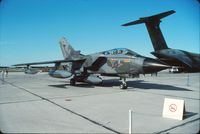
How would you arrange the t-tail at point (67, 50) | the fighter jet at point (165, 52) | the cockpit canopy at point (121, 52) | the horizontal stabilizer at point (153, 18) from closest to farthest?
the fighter jet at point (165, 52) → the cockpit canopy at point (121, 52) → the horizontal stabilizer at point (153, 18) → the t-tail at point (67, 50)

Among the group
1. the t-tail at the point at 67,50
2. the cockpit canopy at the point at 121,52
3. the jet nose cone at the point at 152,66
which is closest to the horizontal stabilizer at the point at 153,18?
the cockpit canopy at the point at 121,52

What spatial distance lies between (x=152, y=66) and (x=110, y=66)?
3.44 m

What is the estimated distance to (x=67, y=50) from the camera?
1984 cm

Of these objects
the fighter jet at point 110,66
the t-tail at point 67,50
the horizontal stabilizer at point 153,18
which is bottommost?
the fighter jet at point 110,66

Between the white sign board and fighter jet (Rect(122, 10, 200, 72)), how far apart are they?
429cm

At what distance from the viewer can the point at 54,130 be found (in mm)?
4477

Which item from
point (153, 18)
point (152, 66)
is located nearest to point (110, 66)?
point (152, 66)

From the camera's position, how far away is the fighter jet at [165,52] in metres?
9.66

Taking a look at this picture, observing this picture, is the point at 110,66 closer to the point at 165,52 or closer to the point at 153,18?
the point at 165,52

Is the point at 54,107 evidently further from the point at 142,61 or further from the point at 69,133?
the point at 142,61

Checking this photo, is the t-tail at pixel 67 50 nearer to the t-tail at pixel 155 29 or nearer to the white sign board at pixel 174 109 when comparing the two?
the t-tail at pixel 155 29

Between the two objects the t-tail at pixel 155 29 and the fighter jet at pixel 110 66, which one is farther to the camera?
the t-tail at pixel 155 29

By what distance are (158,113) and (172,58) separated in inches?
166

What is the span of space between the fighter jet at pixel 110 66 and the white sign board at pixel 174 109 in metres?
4.84
